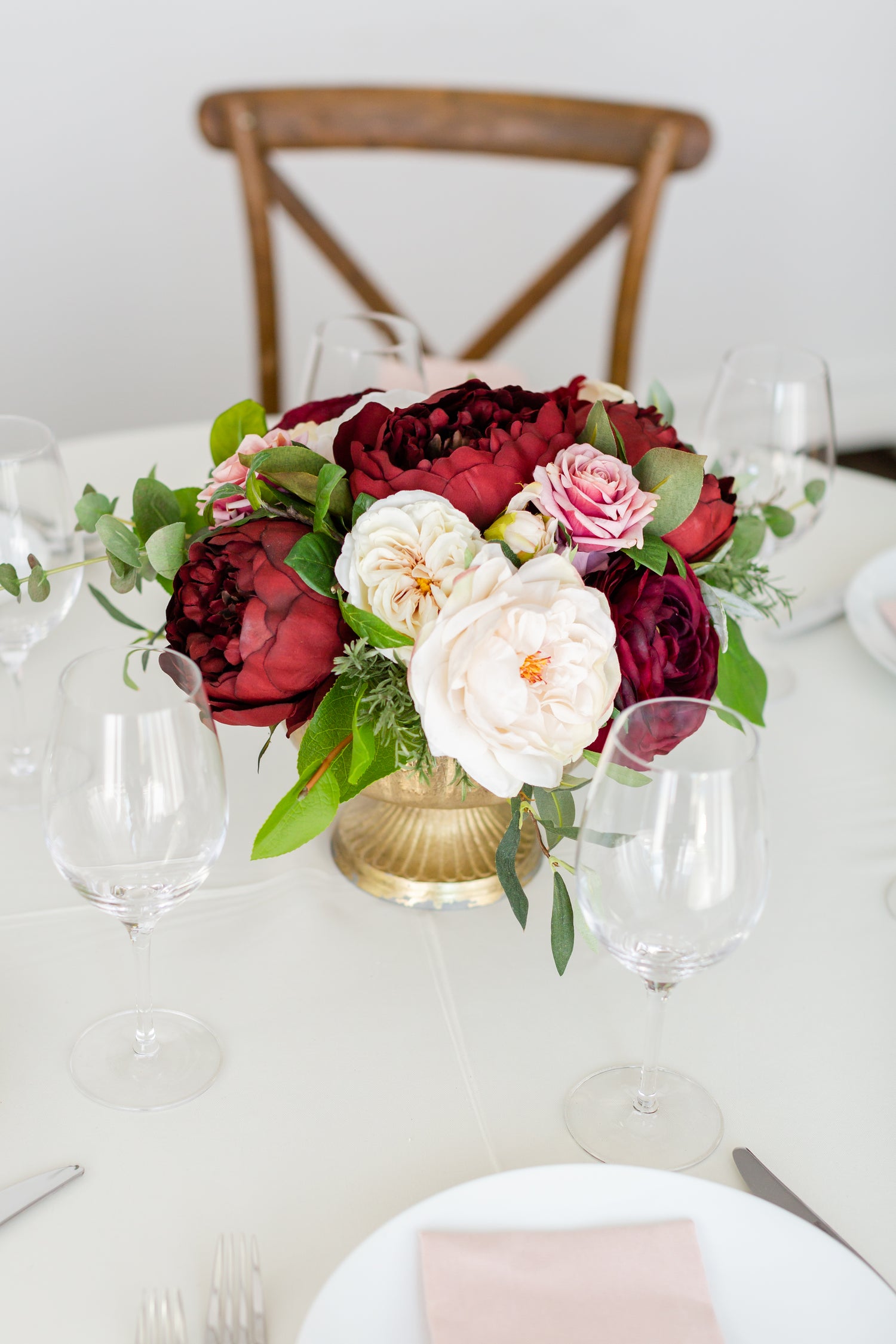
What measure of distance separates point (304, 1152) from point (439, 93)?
144 centimetres

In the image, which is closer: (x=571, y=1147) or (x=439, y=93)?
(x=571, y=1147)

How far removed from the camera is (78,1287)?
59 cm

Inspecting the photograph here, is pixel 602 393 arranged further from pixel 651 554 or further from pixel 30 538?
pixel 30 538

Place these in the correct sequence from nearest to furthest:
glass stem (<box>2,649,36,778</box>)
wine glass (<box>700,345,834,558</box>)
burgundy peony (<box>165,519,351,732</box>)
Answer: burgundy peony (<box>165,519,351,732</box>)
glass stem (<box>2,649,36,778</box>)
wine glass (<box>700,345,834,558</box>)

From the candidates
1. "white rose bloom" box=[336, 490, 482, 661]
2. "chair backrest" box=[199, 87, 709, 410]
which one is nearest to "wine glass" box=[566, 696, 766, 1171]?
"white rose bloom" box=[336, 490, 482, 661]

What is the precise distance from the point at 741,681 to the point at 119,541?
40 cm

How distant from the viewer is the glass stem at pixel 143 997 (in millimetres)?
680

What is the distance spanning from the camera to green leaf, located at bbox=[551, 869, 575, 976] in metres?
0.69

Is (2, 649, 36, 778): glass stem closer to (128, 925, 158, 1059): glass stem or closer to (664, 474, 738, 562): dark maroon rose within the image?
(128, 925, 158, 1059): glass stem

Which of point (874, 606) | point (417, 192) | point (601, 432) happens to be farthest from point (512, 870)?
point (417, 192)

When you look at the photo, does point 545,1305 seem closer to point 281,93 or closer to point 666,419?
point 666,419

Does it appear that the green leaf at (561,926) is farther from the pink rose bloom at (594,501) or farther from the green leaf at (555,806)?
the pink rose bloom at (594,501)

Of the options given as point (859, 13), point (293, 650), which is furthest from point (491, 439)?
point (859, 13)

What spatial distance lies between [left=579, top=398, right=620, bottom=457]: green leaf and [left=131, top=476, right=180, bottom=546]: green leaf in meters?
0.26
